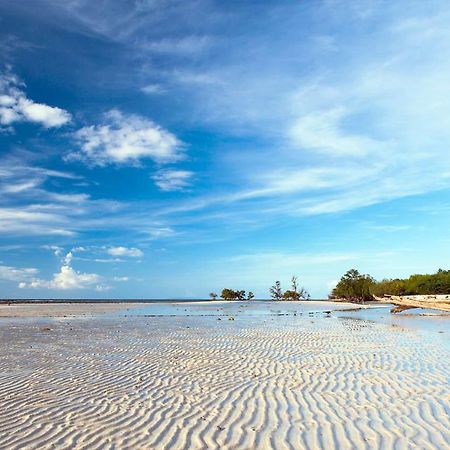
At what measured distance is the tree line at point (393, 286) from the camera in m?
94.2

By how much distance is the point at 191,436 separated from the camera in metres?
7.64

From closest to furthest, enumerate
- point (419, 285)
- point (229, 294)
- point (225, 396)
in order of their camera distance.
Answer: point (225, 396) < point (419, 285) < point (229, 294)

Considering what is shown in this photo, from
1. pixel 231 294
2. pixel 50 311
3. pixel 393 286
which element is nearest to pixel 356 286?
pixel 393 286

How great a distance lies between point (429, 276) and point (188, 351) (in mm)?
96583

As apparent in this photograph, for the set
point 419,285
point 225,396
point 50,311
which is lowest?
point 225,396

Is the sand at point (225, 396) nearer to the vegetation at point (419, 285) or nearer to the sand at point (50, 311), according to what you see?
the sand at point (50, 311)

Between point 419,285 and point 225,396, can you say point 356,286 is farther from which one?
point 225,396

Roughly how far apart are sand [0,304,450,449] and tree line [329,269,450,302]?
83.7m

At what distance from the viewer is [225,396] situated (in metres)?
10.5

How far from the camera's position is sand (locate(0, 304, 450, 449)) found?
7.54m

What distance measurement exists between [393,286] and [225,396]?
103149 millimetres

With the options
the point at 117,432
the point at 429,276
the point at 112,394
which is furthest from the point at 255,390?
the point at 429,276

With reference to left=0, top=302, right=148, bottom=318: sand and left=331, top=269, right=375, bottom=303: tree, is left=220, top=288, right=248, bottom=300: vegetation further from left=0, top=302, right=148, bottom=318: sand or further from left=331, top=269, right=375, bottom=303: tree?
left=0, top=302, right=148, bottom=318: sand

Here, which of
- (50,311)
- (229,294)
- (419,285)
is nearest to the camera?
(50,311)
